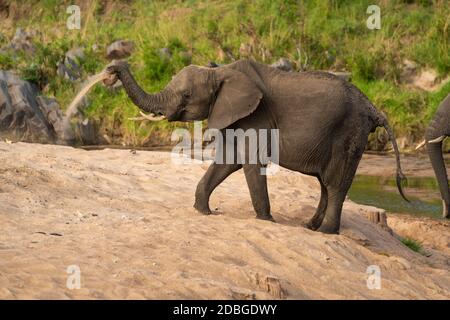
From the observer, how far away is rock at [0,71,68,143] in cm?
2009

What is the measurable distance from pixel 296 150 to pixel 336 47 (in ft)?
46.3

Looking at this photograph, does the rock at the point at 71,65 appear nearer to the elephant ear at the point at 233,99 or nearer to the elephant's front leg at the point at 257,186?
the elephant ear at the point at 233,99

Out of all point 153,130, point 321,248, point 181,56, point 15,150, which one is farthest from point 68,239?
point 181,56

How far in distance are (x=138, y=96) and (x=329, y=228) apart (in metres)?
2.29

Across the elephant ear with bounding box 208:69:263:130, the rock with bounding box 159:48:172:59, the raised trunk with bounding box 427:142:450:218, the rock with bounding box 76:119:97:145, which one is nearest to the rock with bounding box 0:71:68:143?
the rock with bounding box 76:119:97:145

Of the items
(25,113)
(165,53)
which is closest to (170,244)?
(25,113)

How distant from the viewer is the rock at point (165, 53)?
2223 centimetres

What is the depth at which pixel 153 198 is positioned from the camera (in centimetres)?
1013

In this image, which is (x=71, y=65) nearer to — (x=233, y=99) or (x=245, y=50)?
(x=245, y=50)

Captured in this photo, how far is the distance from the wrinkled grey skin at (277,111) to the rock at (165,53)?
13.0 m

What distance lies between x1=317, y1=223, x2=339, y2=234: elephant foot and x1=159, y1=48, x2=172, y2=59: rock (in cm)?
1330

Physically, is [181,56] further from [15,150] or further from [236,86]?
[236,86]

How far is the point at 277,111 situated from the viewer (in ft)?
30.4
